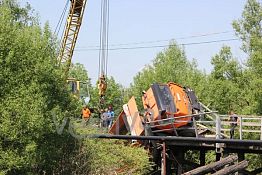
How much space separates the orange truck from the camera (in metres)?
18.7

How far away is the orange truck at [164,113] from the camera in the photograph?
61.3 feet

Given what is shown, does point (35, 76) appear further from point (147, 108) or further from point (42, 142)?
point (147, 108)

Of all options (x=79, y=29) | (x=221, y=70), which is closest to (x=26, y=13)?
(x=79, y=29)

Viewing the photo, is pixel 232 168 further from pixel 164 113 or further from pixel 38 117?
pixel 38 117

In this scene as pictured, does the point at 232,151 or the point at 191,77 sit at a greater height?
the point at 191,77

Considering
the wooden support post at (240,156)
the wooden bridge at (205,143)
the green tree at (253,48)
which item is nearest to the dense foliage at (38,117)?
the wooden bridge at (205,143)

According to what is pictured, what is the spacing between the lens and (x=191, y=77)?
3700cm

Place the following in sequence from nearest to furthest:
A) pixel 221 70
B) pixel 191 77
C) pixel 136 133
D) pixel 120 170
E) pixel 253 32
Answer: pixel 120 170
pixel 136 133
pixel 253 32
pixel 221 70
pixel 191 77

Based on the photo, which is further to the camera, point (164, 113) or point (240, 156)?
point (164, 113)

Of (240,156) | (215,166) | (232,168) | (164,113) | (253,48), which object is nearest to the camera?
(215,166)

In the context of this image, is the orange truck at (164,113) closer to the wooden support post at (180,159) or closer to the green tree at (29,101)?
the wooden support post at (180,159)

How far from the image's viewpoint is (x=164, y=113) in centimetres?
1869

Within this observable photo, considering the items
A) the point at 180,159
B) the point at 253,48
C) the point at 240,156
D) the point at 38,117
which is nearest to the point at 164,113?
the point at 180,159

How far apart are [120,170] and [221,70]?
15247 mm
